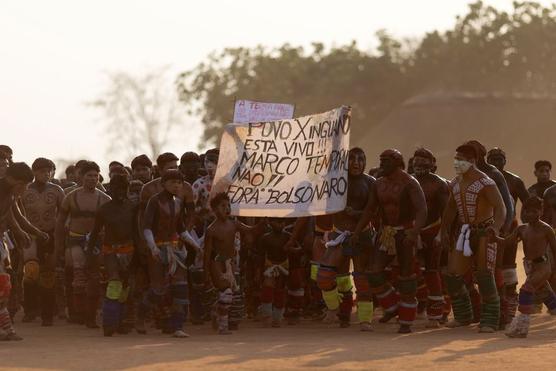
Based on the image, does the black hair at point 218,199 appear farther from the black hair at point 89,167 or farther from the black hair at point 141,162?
the black hair at point 141,162

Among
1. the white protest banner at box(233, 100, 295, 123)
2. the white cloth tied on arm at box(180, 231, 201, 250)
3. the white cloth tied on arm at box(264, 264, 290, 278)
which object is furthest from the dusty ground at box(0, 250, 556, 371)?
the white protest banner at box(233, 100, 295, 123)

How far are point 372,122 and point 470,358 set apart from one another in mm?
65470

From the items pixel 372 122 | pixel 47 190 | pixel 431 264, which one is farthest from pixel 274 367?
pixel 372 122

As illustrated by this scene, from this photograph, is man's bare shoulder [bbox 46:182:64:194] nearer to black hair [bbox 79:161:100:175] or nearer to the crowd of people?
the crowd of people

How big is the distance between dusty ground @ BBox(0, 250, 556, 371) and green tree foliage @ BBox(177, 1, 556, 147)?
56835mm

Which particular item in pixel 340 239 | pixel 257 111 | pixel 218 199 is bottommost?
pixel 340 239

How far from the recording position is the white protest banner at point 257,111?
18844mm

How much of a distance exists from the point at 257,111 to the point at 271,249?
8.57 ft

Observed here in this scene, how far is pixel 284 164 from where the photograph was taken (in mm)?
17141

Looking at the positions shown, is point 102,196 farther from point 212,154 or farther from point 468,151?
point 468,151

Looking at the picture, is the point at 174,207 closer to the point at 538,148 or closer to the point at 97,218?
the point at 97,218

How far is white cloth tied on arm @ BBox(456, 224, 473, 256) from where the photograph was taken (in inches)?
608

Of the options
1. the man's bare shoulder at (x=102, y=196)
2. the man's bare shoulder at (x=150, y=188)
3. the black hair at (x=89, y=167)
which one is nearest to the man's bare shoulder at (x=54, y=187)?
the black hair at (x=89, y=167)

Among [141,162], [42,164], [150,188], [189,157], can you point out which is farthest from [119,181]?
[42,164]
